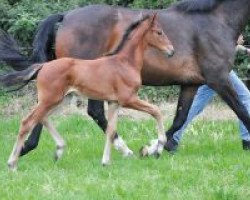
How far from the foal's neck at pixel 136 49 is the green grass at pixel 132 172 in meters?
1.09

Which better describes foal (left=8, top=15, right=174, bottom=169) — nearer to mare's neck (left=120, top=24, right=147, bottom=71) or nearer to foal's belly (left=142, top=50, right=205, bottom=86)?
mare's neck (left=120, top=24, right=147, bottom=71)

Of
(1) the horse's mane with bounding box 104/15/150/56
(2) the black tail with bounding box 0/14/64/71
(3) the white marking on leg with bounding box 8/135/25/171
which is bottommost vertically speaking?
(3) the white marking on leg with bounding box 8/135/25/171

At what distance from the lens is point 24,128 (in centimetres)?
730

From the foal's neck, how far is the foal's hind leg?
3.56ft

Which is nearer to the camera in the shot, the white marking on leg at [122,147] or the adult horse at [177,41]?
the white marking on leg at [122,147]

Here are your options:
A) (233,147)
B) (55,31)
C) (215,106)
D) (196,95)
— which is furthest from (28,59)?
(215,106)

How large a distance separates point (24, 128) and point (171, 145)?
2.15m

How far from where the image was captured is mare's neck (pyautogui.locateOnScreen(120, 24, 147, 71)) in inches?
303

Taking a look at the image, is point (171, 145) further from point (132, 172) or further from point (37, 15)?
point (37, 15)

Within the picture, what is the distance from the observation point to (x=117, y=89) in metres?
7.52

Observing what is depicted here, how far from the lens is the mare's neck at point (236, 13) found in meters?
8.68

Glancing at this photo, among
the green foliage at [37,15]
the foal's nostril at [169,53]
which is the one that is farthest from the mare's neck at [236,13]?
the green foliage at [37,15]

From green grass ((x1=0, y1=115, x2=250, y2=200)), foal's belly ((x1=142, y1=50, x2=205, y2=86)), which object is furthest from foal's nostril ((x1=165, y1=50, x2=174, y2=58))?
green grass ((x1=0, y1=115, x2=250, y2=200))

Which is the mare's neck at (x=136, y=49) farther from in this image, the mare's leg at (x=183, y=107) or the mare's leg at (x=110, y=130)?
the mare's leg at (x=183, y=107)
